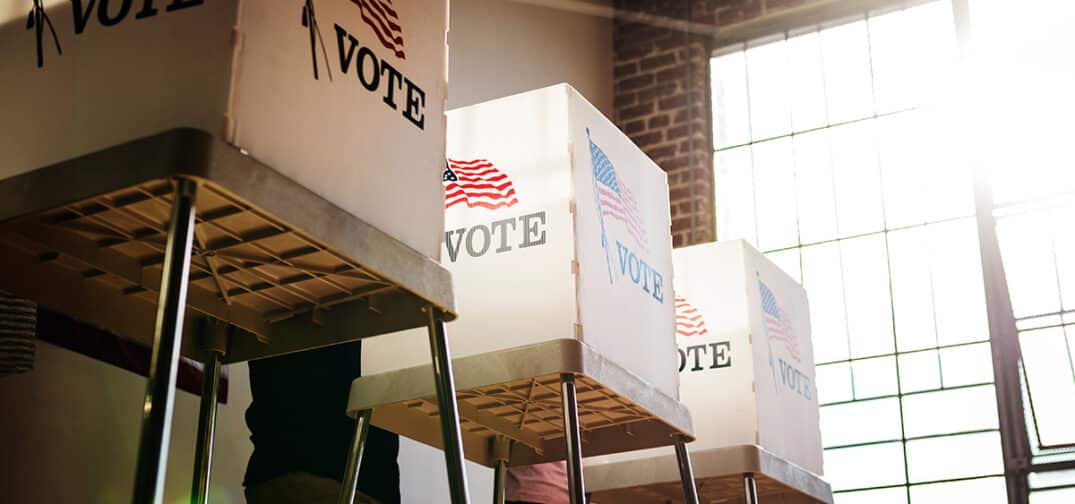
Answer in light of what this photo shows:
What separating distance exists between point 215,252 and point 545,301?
0.67m

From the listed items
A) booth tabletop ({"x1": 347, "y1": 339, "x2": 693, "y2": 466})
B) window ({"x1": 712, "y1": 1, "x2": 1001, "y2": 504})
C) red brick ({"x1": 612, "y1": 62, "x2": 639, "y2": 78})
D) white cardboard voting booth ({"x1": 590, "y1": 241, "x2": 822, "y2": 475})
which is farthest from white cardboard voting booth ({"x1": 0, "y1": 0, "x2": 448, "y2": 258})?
red brick ({"x1": 612, "y1": 62, "x2": 639, "y2": 78})

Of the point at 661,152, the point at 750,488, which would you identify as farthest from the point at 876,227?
the point at 750,488

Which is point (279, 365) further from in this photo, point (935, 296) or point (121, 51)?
point (935, 296)

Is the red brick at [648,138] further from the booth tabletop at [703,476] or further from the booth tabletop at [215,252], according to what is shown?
the booth tabletop at [215,252]

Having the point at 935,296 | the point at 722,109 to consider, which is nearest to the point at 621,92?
the point at 722,109

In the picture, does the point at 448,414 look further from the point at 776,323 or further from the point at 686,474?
the point at 776,323

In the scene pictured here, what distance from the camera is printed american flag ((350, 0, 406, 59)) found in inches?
48.1

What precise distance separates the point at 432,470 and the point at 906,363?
7.11ft

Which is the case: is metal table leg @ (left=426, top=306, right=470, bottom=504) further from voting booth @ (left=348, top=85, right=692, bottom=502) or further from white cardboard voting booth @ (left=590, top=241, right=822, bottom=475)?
white cardboard voting booth @ (left=590, top=241, right=822, bottom=475)

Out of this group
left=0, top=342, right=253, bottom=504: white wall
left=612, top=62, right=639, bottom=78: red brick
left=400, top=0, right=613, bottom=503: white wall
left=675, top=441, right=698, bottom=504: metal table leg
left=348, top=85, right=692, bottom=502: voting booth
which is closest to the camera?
left=348, top=85, right=692, bottom=502: voting booth

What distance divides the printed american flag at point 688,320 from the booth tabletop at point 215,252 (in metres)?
1.43

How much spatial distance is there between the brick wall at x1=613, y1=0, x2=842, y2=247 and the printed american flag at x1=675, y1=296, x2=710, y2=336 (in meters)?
2.33

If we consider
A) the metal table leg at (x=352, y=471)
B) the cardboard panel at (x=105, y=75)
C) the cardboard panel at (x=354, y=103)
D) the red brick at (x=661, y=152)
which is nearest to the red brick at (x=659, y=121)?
the red brick at (x=661, y=152)

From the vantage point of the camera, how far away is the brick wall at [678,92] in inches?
198
